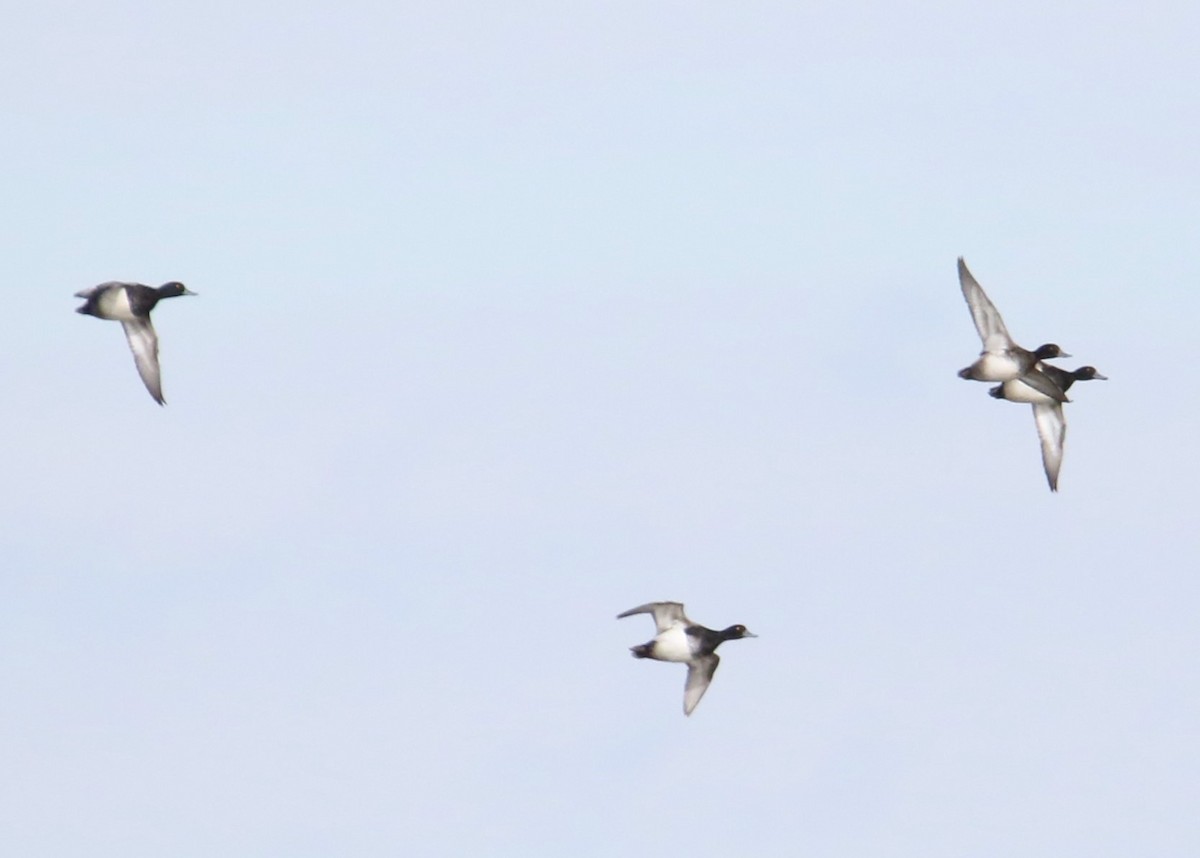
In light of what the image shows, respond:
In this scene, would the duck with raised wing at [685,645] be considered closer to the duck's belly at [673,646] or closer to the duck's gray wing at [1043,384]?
the duck's belly at [673,646]

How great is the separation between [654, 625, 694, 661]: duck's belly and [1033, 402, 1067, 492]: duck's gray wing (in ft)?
36.4

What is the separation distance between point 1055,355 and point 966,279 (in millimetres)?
2941

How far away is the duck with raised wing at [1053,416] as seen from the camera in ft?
191

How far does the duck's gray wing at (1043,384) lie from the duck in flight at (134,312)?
61.8ft

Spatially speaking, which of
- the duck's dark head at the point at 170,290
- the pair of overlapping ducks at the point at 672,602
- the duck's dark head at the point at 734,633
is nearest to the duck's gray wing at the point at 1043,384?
the pair of overlapping ducks at the point at 672,602

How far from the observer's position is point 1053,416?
59.7 meters

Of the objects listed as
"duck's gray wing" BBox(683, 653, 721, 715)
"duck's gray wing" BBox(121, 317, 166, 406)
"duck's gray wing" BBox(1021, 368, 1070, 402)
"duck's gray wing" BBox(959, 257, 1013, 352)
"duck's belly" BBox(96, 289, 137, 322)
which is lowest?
"duck's gray wing" BBox(683, 653, 721, 715)

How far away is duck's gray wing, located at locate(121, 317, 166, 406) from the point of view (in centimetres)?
5188

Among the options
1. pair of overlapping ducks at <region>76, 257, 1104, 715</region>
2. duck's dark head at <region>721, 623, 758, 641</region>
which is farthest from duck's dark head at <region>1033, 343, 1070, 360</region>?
duck's dark head at <region>721, 623, 758, 641</region>

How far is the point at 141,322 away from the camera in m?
52.2

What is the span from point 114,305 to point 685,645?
13.7m

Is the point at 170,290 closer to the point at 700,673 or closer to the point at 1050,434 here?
the point at 700,673

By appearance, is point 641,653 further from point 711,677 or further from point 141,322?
point 141,322

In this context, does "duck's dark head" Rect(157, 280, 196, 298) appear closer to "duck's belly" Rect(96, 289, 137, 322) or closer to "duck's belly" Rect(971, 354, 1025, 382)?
"duck's belly" Rect(96, 289, 137, 322)
